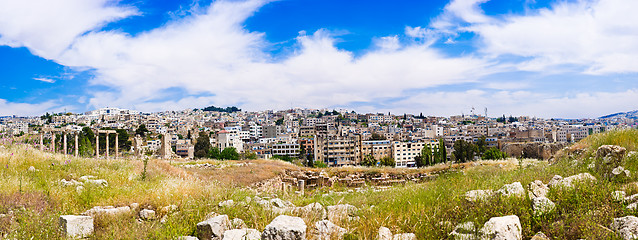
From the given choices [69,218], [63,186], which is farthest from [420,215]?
[63,186]

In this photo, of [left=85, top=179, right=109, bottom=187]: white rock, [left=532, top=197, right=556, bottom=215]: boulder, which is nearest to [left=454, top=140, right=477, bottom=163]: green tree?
[left=85, top=179, right=109, bottom=187]: white rock

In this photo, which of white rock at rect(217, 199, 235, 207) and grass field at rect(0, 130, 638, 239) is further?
white rock at rect(217, 199, 235, 207)

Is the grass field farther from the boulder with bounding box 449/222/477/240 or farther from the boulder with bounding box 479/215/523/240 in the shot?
the boulder with bounding box 479/215/523/240

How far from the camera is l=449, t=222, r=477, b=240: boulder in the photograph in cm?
447

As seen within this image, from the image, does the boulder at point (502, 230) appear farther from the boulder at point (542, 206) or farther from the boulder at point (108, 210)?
the boulder at point (108, 210)

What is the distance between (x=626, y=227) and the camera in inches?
165

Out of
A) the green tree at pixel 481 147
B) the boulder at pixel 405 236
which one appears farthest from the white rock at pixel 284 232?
the green tree at pixel 481 147

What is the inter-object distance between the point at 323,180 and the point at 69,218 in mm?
19985

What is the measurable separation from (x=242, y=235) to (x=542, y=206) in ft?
13.7

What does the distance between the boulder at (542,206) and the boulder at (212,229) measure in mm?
4392

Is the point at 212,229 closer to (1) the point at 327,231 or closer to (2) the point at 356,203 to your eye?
(1) the point at 327,231

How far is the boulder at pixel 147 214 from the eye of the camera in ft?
21.6

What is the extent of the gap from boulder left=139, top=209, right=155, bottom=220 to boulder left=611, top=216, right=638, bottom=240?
693 centimetres

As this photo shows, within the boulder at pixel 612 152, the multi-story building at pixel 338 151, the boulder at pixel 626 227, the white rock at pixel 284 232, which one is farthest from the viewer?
the multi-story building at pixel 338 151
